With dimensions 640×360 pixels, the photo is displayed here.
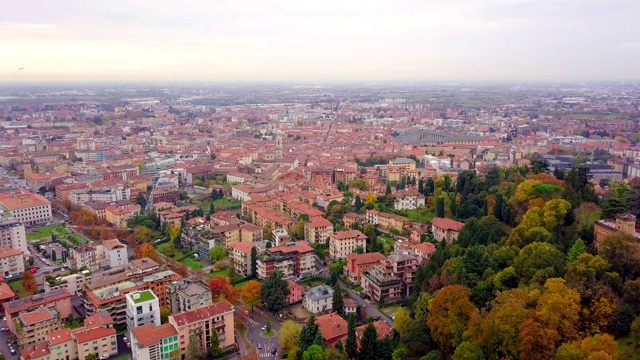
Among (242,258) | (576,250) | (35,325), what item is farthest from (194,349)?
(576,250)

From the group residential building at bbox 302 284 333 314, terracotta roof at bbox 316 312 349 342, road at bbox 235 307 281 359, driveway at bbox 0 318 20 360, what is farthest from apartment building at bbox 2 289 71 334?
terracotta roof at bbox 316 312 349 342

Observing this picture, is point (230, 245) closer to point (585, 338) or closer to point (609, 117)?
point (585, 338)

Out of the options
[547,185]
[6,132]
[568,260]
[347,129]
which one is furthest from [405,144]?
[6,132]

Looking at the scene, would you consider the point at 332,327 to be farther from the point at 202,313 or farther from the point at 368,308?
the point at 202,313

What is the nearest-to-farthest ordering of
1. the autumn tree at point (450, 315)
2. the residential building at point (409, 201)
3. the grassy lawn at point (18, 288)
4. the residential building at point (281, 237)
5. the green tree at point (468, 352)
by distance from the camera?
the green tree at point (468, 352)
the autumn tree at point (450, 315)
the grassy lawn at point (18, 288)
the residential building at point (281, 237)
the residential building at point (409, 201)

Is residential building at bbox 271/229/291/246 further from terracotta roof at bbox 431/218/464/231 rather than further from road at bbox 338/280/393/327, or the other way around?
terracotta roof at bbox 431/218/464/231

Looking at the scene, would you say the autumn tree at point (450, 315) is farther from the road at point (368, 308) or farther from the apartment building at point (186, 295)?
the apartment building at point (186, 295)

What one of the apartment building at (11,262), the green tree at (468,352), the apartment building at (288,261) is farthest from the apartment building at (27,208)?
the green tree at (468,352)
